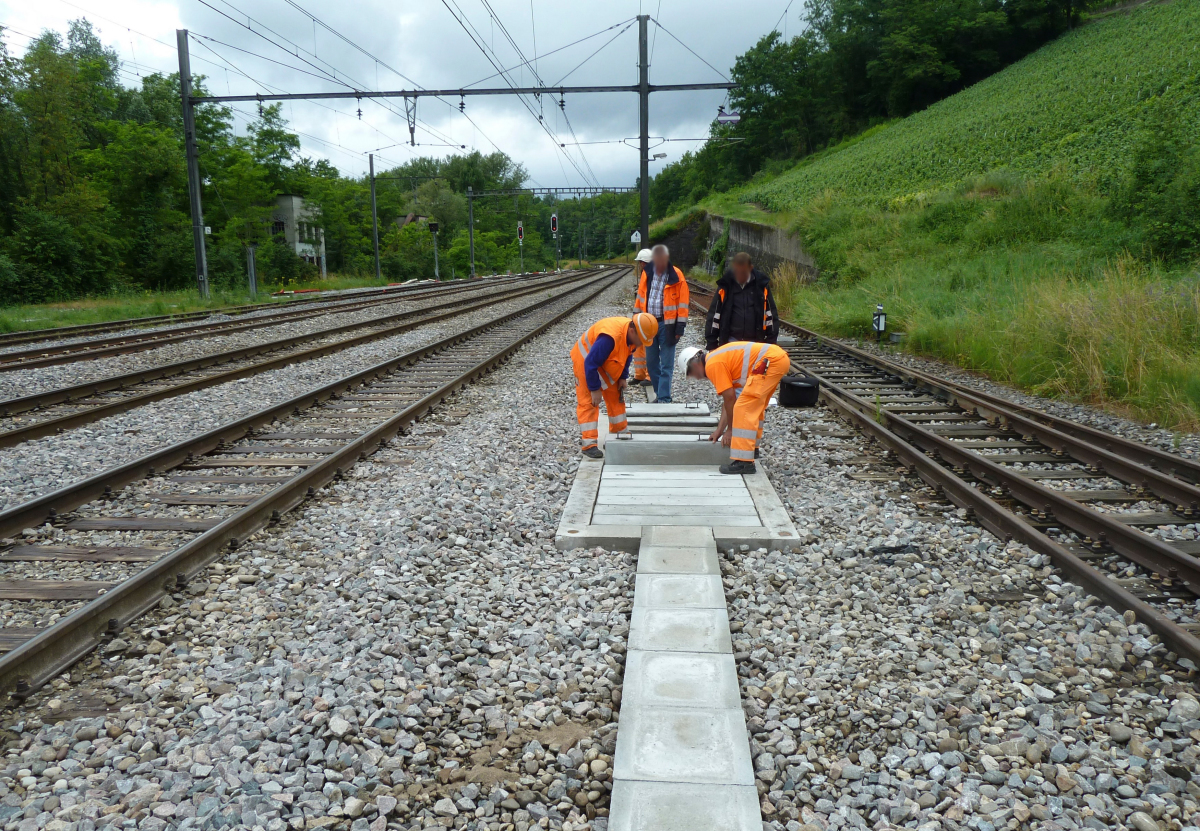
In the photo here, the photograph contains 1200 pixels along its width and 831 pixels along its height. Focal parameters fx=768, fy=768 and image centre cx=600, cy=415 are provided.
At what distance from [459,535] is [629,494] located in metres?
1.38

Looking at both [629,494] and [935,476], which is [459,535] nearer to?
[629,494]

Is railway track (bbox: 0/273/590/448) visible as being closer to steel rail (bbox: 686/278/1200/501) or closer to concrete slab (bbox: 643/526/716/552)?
concrete slab (bbox: 643/526/716/552)

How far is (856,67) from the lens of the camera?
72938 mm

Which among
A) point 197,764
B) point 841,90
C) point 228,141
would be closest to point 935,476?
point 197,764

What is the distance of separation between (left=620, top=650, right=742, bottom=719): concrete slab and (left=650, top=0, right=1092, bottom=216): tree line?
202 ft

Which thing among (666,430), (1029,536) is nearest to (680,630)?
(1029,536)

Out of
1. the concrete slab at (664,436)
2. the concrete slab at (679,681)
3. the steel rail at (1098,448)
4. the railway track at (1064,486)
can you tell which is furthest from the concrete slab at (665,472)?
the steel rail at (1098,448)

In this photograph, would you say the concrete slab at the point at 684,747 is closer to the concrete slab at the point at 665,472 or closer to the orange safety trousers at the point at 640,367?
the concrete slab at the point at 665,472

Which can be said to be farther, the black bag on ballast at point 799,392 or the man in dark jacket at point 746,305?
the black bag on ballast at point 799,392

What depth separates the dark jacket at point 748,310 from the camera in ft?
24.1

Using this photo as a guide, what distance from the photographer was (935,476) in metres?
6.07

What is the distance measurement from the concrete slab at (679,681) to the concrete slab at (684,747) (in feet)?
0.16

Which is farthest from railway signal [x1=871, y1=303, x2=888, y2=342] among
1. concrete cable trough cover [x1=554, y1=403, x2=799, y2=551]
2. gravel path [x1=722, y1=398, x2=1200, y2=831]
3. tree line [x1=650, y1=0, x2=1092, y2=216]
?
tree line [x1=650, y1=0, x2=1092, y2=216]

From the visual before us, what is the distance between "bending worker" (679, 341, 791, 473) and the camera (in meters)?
6.03
